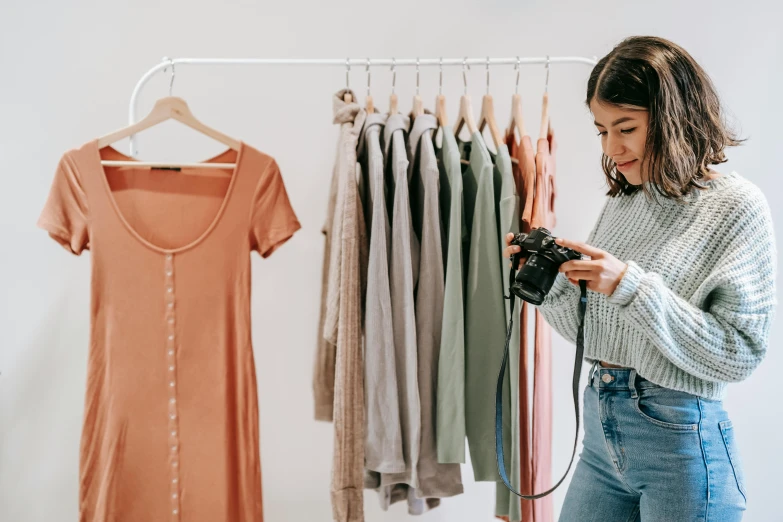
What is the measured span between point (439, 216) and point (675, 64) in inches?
24.7

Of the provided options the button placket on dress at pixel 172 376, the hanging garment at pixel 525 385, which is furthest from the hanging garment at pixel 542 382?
the button placket on dress at pixel 172 376

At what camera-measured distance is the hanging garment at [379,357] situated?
153 centimetres

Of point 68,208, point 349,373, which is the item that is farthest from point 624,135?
point 68,208

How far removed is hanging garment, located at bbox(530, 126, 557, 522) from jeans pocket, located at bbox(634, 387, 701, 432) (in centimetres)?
40

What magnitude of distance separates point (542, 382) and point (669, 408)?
441 mm

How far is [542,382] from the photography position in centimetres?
158

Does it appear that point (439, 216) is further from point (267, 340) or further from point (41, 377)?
point (41, 377)

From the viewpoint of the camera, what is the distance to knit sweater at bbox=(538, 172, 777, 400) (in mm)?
1103

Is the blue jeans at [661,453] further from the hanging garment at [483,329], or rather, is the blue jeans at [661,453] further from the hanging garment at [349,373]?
the hanging garment at [349,373]

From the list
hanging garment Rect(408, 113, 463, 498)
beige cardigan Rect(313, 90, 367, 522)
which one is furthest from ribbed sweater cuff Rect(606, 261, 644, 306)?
beige cardigan Rect(313, 90, 367, 522)

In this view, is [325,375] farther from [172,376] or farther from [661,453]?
[661,453]

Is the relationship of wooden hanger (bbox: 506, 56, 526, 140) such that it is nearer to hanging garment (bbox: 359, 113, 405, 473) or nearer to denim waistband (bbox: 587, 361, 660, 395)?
hanging garment (bbox: 359, 113, 405, 473)

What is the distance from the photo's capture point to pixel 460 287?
155 cm

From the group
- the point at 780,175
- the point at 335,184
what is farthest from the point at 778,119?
the point at 335,184
